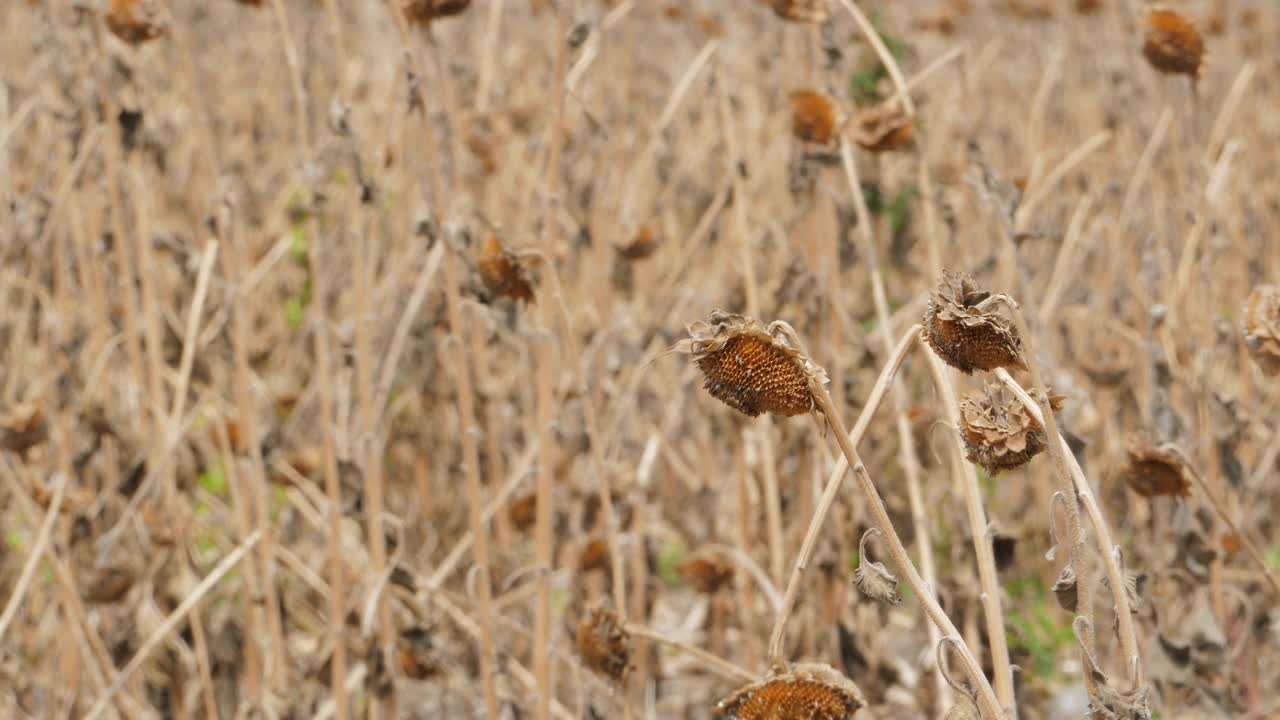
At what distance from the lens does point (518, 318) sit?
166 cm

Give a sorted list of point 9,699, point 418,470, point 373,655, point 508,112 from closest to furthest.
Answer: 1. point 373,655
2. point 9,699
3. point 418,470
4. point 508,112

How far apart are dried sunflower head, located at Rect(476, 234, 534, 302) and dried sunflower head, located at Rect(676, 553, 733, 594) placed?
2.02 ft

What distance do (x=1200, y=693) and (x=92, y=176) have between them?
5.77 feet

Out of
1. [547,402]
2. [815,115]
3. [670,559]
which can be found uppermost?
[815,115]

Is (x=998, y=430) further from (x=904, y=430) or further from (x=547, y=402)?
(x=904, y=430)

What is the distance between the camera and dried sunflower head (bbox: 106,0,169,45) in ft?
5.78

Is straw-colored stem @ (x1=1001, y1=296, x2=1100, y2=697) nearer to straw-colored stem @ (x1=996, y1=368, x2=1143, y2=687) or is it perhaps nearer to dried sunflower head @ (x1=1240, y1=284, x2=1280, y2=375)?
straw-colored stem @ (x1=996, y1=368, x2=1143, y2=687)

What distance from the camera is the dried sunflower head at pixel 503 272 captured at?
4.76 ft

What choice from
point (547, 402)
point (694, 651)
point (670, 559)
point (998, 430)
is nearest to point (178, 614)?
point (547, 402)

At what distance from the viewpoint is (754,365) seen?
0.91m

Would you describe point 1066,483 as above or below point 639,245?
above

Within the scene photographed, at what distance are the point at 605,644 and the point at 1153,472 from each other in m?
0.64

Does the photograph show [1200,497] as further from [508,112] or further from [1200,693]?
[508,112]

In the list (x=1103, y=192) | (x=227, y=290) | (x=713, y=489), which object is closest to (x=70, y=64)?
(x=227, y=290)
